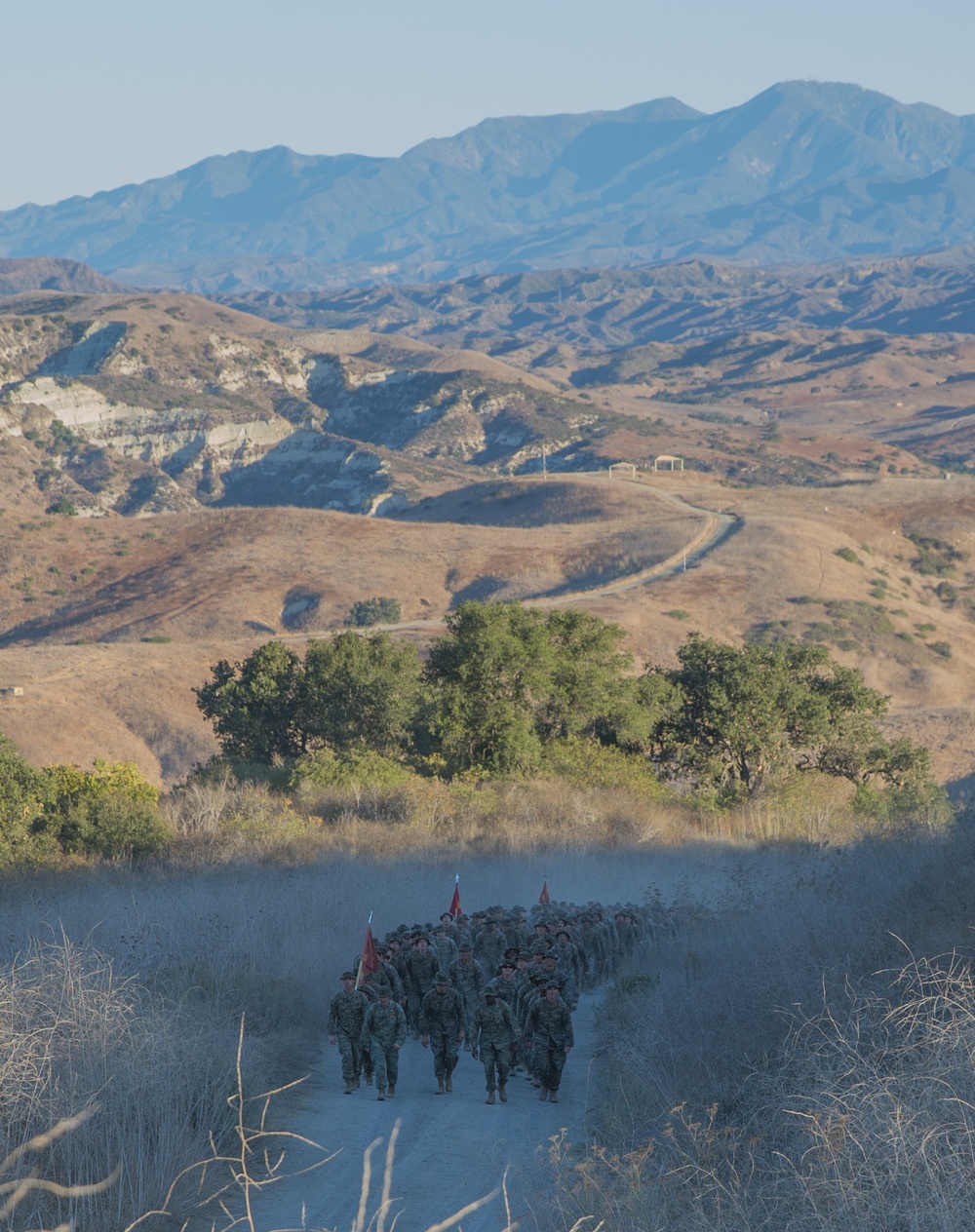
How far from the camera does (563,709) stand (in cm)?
3038

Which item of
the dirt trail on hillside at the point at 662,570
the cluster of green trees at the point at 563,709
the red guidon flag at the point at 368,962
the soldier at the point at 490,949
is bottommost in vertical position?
the dirt trail on hillside at the point at 662,570

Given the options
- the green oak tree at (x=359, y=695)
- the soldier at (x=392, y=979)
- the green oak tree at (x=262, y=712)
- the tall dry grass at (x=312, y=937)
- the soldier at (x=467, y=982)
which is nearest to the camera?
the tall dry grass at (x=312, y=937)

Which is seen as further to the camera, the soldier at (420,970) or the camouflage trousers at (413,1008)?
the camouflage trousers at (413,1008)

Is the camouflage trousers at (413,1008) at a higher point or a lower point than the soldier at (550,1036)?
lower

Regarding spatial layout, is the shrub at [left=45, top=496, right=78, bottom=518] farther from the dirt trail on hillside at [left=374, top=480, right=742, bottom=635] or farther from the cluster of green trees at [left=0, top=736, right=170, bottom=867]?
the cluster of green trees at [left=0, top=736, right=170, bottom=867]

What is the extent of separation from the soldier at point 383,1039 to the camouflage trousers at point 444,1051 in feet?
1.61

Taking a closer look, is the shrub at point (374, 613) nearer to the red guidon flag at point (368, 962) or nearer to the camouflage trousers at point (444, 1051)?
the red guidon flag at point (368, 962)

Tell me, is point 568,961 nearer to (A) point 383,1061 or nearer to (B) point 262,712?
(A) point 383,1061

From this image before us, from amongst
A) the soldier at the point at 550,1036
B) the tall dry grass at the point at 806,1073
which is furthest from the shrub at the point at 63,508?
the tall dry grass at the point at 806,1073

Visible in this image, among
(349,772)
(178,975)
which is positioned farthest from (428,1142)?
(349,772)

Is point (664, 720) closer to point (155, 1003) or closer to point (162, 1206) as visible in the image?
point (155, 1003)

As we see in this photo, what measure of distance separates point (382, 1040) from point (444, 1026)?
727 millimetres

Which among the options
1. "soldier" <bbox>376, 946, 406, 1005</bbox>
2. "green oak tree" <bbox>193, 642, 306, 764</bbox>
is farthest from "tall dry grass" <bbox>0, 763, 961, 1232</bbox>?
"green oak tree" <bbox>193, 642, 306, 764</bbox>

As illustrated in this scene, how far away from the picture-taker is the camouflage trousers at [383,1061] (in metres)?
11.7
